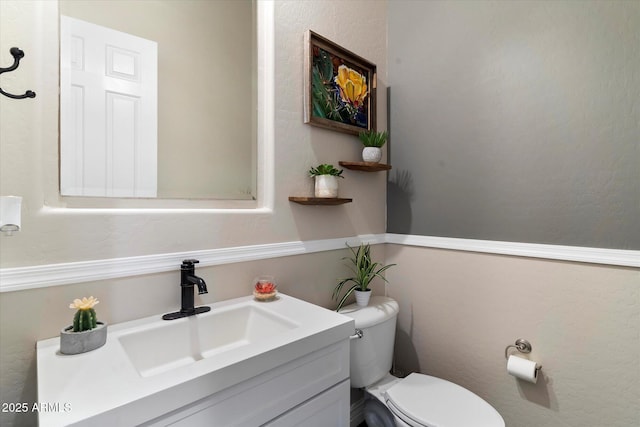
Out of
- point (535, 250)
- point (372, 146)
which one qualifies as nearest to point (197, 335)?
point (372, 146)

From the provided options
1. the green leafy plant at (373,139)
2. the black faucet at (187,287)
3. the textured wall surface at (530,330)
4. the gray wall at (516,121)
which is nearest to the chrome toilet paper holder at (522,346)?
the textured wall surface at (530,330)

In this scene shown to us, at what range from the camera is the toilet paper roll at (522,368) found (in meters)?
1.24

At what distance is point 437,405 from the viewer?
1.18m

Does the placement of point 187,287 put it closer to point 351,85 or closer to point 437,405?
point 437,405

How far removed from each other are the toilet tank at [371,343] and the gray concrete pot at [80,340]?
91 centimetres

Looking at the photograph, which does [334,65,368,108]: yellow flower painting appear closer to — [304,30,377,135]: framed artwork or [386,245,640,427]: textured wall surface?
[304,30,377,135]: framed artwork

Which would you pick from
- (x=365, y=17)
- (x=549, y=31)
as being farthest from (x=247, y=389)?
(x=365, y=17)

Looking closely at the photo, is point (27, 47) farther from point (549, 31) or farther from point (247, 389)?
point (549, 31)

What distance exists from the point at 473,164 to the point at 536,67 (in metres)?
0.46

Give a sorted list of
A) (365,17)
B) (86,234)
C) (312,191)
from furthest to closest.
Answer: (365,17) < (312,191) < (86,234)

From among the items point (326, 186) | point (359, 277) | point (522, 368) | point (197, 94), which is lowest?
point (522, 368)

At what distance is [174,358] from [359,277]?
888 millimetres

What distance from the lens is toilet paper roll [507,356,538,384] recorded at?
4.06ft

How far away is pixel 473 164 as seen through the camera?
1.49m
